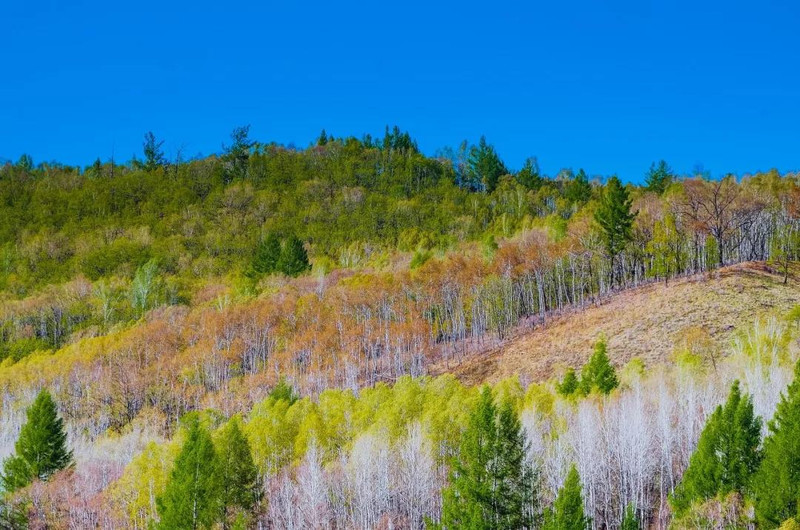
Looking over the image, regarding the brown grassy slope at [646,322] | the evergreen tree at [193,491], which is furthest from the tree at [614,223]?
the evergreen tree at [193,491]

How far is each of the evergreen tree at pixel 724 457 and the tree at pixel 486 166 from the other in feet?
443

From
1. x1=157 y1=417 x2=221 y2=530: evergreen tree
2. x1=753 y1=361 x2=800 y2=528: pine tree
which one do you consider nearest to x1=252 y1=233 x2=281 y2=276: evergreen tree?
x1=157 y1=417 x2=221 y2=530: evergreen tree

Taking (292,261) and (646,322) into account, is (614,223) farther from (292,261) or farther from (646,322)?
(292,261)

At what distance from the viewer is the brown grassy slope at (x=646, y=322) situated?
214 feet

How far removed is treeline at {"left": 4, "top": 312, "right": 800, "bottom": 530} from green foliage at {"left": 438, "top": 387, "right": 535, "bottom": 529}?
62mm

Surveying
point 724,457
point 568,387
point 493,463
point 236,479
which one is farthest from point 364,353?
point 724,457

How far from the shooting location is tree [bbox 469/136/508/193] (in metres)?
170

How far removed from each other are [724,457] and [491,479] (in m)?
10.5

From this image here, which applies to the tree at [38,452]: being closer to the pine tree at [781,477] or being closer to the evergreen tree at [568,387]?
the evergreen tree at [568,387]

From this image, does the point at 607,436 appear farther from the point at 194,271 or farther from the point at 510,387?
the point at 194,271

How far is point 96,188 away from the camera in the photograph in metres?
182

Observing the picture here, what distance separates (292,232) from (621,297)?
93.2m

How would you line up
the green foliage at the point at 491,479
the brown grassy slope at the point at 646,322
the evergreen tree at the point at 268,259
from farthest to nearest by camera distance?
the evergreen tree at the point at 268,259, the brown grassy slope at the point at 646,322, the green foliage at the point at 491,479

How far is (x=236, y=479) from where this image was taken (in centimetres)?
4350
